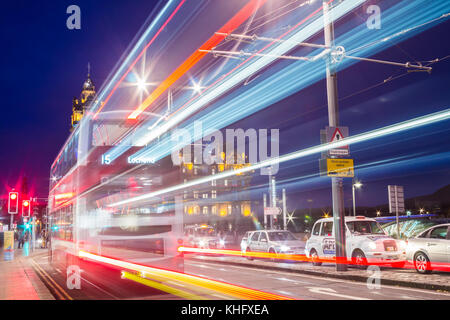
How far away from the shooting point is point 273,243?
19.3m

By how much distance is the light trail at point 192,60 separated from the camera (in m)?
11.4

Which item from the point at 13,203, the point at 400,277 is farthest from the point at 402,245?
the point at 13,203

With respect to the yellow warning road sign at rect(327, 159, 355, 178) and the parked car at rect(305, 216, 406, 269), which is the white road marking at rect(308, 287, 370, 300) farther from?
the parked car at rect(305, 216, 406, 269)

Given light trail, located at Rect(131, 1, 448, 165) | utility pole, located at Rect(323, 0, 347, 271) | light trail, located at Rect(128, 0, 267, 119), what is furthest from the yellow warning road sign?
light trail, located at Rect(128, 0, 267, 119)

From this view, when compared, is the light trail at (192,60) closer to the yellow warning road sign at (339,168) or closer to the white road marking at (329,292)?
the yellow warning road sign at (339,168)

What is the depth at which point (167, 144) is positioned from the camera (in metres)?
11.3

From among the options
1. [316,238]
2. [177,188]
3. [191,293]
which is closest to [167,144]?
[177,188]

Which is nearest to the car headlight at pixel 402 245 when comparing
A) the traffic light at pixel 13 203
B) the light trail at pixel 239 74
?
the light trail at pixel 239 74

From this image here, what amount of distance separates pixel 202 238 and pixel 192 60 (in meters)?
18.0

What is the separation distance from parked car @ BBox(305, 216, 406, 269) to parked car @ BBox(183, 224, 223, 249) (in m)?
11.3

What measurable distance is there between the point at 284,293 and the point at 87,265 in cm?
853

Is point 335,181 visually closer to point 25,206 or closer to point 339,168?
point 339,168

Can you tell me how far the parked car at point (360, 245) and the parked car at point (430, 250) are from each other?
2.96 ft

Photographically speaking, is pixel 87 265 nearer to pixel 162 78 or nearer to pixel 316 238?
pixel 162 78
